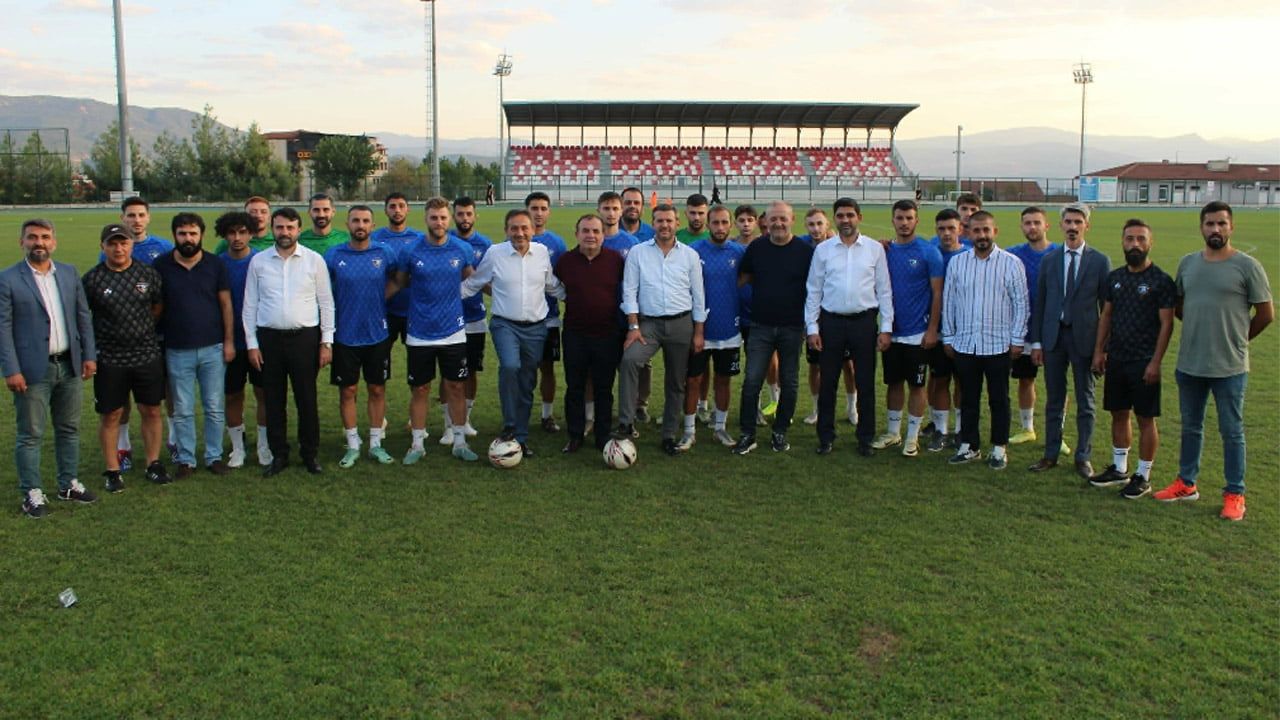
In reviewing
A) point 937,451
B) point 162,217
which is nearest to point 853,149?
point 162,217

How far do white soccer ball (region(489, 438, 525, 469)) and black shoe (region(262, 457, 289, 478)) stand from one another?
4.91 feet

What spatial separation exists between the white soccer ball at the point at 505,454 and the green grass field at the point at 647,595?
0.09m

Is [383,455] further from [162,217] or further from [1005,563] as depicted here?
[162,217]

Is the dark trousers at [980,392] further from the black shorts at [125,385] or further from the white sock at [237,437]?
the black shorts at [125,385]

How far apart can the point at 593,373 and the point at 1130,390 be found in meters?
3.83

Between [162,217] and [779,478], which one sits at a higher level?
[162,217]

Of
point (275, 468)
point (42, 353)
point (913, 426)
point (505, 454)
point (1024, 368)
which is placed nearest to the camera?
point (42, 353)

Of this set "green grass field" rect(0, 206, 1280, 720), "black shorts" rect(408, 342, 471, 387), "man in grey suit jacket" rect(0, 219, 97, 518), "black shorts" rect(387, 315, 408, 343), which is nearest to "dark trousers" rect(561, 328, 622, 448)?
"green grass field" rect(0, 206, 1280, 720)

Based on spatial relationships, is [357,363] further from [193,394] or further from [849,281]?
[849,281]

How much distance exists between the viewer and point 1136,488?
20.1ft

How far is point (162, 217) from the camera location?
1483 inches

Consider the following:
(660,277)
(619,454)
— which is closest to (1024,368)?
(660,277)

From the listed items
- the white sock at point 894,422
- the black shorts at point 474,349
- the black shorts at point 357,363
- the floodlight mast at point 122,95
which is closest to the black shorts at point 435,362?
the black shorts at point 357,363

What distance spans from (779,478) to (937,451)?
156 centimetres
